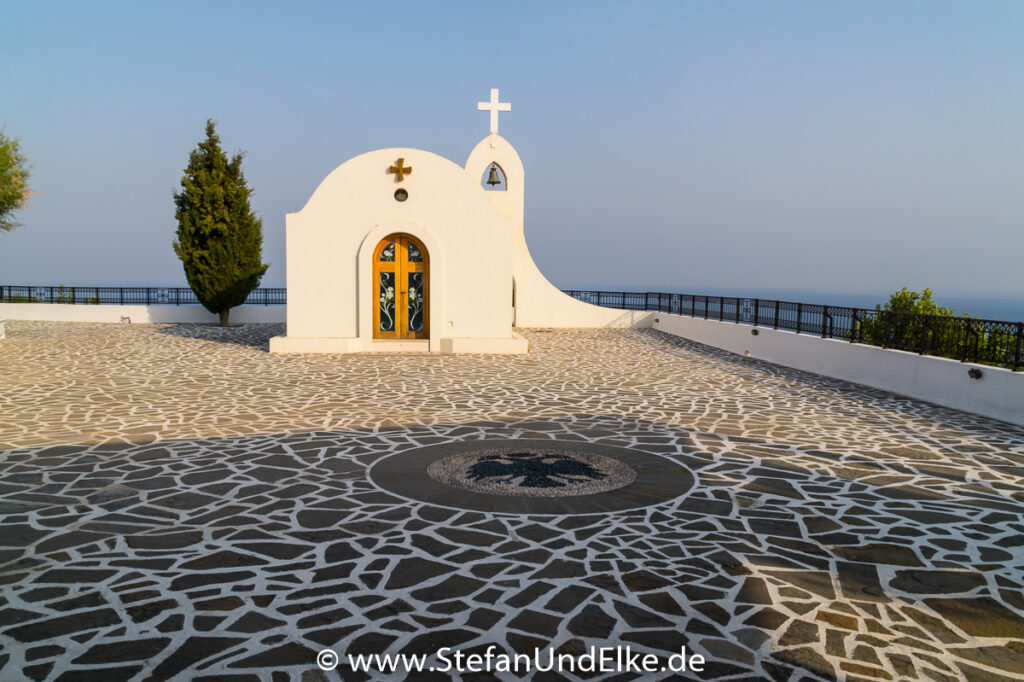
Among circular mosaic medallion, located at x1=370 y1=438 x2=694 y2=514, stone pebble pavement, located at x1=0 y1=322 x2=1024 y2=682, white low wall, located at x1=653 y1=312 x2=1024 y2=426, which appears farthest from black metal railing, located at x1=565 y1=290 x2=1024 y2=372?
circular mosaic medallion, located at x1=370 y1=438 x2=694 y2=514

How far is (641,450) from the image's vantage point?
7.18m

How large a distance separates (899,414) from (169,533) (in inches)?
366

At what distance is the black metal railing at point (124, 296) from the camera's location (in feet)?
82.3

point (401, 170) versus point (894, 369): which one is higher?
point (401, 170)

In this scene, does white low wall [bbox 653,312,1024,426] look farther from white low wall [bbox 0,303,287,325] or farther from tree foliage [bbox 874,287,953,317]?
white low wall [bbox 0,303,287,325]

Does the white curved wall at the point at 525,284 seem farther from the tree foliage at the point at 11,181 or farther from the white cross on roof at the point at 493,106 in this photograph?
the tree foliage at the point at 11,181

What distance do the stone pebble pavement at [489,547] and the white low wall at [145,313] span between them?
624 inches

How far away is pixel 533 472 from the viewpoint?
20.6 feet

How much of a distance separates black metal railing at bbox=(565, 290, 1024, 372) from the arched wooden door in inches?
325

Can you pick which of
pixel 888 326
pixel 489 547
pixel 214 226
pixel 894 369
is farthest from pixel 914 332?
pixel 214 226

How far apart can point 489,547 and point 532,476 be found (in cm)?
165

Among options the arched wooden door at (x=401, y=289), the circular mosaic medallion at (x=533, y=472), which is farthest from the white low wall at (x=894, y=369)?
the arched wooden door at (x=401, y=289)

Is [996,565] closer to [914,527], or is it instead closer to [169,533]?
[914,527]

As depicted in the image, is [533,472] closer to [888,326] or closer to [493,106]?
[888,326]
